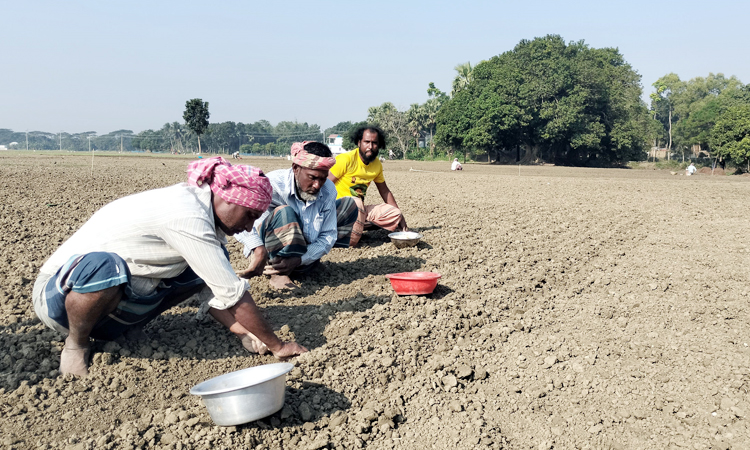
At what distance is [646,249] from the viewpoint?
5.66m

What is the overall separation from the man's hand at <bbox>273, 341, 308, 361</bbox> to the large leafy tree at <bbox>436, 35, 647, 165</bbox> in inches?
1361

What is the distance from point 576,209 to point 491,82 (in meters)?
31.0

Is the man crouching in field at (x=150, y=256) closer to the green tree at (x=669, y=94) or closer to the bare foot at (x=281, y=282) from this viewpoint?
the bare foot at (x=281, y=282)

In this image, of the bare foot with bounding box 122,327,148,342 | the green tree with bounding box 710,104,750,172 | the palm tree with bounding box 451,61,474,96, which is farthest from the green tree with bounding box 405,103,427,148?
the bare foot with bounding box 122,327,148,342

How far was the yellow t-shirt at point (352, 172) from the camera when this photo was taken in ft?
17.9

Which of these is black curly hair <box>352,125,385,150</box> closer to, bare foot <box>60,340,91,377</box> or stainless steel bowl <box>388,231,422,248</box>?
stainless steel bowl <box>388,231,422,248</box>

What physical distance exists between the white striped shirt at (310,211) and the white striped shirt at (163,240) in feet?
4.73

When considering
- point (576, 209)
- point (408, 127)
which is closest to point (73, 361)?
point (576, 209)

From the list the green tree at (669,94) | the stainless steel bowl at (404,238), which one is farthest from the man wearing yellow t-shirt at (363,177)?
the green tree at (669,94)

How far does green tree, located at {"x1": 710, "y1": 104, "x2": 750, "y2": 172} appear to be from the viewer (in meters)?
27.4

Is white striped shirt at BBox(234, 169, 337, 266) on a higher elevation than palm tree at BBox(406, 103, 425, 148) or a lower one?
lower

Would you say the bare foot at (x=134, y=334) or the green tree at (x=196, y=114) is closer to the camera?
the bare foot at (x=134, y=334)

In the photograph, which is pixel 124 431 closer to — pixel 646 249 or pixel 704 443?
pixel 704 443

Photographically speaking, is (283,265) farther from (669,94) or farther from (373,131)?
(669,94)
